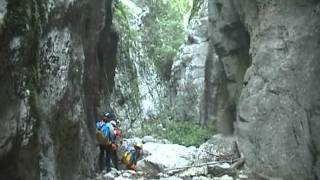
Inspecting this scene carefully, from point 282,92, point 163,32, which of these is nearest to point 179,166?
point 282,92

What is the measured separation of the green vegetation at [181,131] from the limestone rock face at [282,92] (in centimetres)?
700

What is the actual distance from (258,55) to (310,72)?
2.64 metres

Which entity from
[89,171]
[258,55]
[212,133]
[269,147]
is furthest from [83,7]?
[212,133]

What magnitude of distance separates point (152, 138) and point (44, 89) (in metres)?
12.9

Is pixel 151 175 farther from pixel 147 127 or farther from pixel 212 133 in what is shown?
pixel 147 127

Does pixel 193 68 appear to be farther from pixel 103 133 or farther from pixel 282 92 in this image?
pixel 282 92

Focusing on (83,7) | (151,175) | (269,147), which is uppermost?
(83,7)

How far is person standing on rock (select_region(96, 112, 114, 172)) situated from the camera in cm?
1252

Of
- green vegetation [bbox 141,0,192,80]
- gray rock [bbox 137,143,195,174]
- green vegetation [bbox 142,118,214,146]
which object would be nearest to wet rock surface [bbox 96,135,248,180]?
gray rock [bbox 137,143,195,174]

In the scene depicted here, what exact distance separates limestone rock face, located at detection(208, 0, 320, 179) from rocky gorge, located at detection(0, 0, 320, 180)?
0.03 metres

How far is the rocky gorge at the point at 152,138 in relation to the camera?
5766 millimetres

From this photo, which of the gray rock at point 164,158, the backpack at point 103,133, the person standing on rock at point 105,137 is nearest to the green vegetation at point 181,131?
the gray rock at point 164,158

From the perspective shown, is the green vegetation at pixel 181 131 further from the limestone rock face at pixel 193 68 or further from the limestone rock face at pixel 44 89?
the limestone rock face at pixel 44 89

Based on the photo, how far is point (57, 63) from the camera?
8164 millimetres
